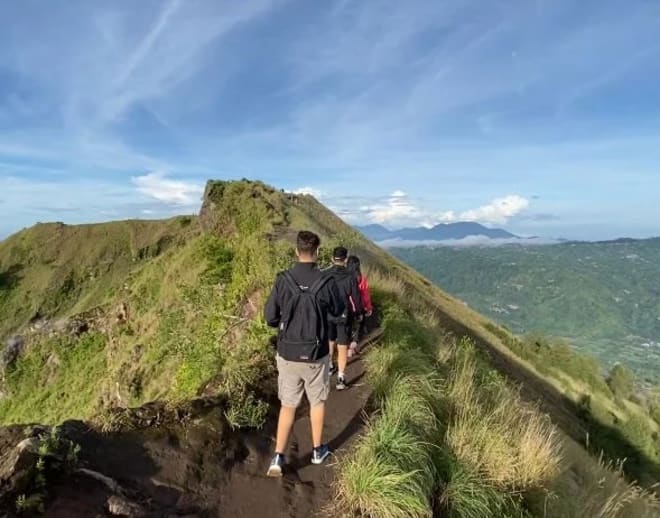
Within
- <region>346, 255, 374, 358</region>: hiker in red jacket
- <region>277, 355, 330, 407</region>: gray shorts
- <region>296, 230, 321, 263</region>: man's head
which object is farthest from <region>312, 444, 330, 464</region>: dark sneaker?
<region>346, 255, 374, 358</region>: hiker in red jacket

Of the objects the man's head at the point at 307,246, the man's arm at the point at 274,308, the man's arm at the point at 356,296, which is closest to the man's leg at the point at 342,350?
the man's arm at the point at 356,296

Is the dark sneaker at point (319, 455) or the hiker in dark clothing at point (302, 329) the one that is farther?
the dark sneaker at point (319, 455)

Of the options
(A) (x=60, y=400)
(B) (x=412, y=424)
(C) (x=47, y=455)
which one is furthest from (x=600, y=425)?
(C) (x=47, y=455)

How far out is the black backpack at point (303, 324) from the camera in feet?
19.5

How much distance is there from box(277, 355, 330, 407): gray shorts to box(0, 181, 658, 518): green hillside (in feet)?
2.77

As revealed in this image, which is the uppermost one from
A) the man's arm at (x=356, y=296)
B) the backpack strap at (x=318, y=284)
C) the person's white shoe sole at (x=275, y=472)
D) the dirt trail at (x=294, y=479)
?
the backpack strap at (x=318, y=284)

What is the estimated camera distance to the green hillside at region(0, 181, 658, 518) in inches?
234

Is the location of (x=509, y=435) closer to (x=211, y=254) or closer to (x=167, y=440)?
(x=167, y=440)

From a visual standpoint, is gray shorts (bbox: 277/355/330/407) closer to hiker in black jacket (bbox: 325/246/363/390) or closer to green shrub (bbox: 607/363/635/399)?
hiker in black jacket (bbox: 325/246/363/390)

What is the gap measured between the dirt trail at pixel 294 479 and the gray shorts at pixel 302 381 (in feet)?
3.00

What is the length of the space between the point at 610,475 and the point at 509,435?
17.2 feet

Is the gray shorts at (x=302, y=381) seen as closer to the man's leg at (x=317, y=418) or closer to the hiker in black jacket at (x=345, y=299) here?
the man's leg at (x=317, y=418)

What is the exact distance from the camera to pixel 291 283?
6.05m

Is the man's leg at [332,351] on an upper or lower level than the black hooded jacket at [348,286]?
lower
